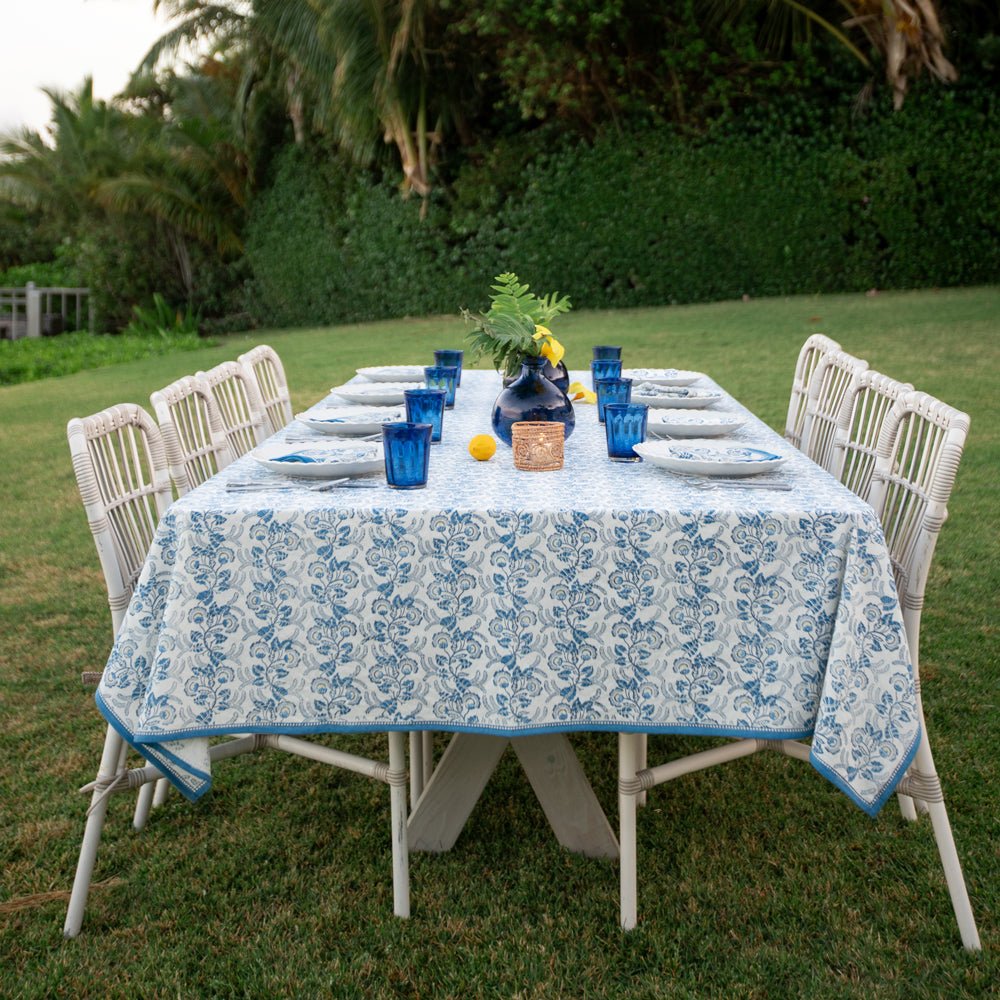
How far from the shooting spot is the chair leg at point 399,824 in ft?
7.29

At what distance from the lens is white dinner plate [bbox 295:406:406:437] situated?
2.77 meters

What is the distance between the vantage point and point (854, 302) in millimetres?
11836

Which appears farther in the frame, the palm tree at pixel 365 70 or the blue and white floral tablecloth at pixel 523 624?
the palm tree at pixel 365 70

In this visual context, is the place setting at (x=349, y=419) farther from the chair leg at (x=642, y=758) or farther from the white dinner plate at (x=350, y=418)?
the chair leg at (x=642, y=758)

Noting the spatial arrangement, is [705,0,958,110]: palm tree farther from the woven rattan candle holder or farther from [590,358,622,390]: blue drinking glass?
the woven rattan candle holder

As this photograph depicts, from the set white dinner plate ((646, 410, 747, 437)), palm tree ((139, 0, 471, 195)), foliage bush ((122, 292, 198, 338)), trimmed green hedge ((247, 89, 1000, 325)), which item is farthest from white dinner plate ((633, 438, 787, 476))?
foliage bush ((122, 292, 198, 338))

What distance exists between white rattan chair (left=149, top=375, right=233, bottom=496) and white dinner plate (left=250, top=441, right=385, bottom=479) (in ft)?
0.83

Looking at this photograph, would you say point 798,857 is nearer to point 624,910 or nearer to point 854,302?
point 624,910

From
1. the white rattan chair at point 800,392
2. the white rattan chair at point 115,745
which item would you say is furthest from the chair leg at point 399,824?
the white rattan chair at point 800,392

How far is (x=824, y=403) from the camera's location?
3627mm

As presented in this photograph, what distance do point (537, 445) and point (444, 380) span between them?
111cm

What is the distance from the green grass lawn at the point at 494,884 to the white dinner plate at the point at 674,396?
96cm

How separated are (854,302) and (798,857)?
406 inches

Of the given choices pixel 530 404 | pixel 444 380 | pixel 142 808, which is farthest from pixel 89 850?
pixel 444 380
